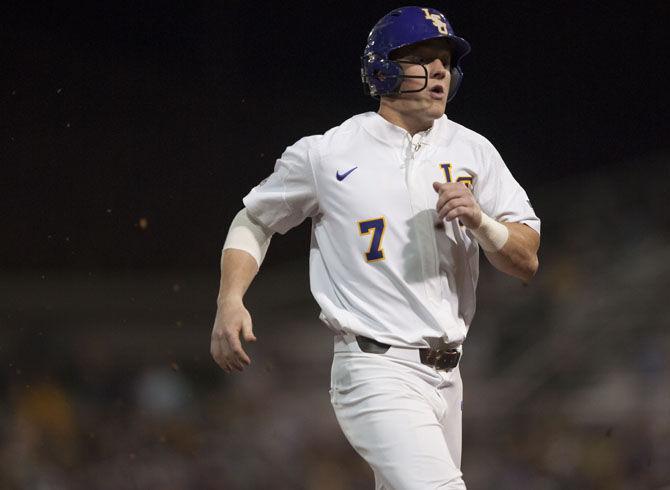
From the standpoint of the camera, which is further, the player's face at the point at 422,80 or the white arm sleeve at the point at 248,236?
the white arm sleeve at the point at 248,236

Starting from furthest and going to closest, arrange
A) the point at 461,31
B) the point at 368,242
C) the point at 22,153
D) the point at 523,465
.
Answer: the point at 461,31 < the point at 22,153 < the point at 523,465 < the point at 368,242

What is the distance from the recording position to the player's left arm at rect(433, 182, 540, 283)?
223cm

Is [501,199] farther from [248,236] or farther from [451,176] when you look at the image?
[248,236]

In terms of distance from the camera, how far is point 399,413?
2.28 m

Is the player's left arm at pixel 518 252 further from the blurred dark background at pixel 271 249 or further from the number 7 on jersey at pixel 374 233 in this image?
A: the blurred dark background at pixel 271 249

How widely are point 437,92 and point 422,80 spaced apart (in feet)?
0.18

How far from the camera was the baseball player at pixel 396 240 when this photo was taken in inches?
92.2

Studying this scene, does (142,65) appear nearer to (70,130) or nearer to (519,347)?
(70,130)

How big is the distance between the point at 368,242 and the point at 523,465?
360 cm

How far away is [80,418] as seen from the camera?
248 inches

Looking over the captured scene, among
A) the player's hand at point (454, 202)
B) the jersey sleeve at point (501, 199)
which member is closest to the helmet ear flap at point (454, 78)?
the jersey sleeve at point (501, 199)

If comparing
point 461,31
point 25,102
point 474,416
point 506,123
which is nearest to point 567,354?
point 474,416

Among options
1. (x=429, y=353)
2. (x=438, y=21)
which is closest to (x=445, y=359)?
(x=429, y=353)

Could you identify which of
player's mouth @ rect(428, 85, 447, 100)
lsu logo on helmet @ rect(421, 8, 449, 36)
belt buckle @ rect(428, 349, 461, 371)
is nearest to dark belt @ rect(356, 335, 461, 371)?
belt buckle @ rect(428, 349, 461, 371)
